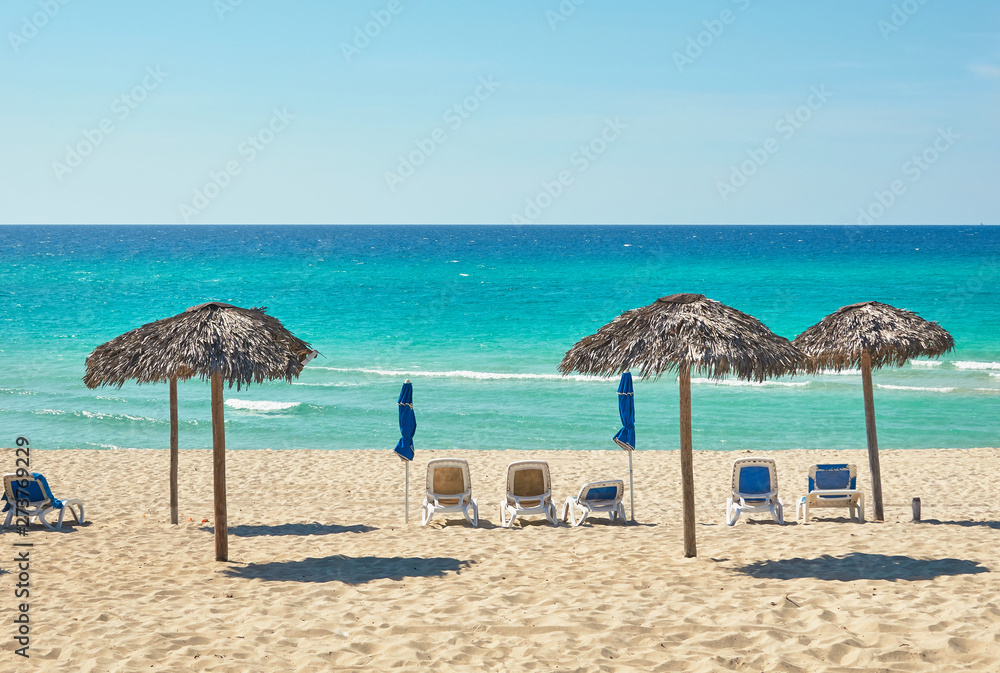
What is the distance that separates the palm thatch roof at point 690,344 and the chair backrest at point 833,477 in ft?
10.3

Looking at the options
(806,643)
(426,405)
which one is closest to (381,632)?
(806,643)

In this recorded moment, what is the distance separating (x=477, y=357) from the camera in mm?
30125

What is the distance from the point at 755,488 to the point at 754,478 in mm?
126

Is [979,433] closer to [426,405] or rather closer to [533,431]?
[533,431]

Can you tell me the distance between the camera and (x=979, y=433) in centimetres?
1797

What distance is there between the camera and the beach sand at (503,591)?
534 centimetres

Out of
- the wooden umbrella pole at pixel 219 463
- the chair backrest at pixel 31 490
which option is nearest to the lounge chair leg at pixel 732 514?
the wooden umbrella pole at pixel 219 463

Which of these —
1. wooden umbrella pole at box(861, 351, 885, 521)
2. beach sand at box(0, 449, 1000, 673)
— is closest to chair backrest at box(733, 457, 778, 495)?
beach sand at box(0, 449, 1000, 673)

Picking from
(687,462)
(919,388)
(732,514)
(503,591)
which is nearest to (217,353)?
(503,591)

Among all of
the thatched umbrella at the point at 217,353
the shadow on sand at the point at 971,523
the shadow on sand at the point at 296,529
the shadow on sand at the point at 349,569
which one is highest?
the thatched umbrella at the point at 217,353

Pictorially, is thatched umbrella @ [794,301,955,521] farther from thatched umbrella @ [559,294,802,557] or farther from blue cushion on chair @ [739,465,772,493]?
thatched umbrella @ [559,294,802,557]

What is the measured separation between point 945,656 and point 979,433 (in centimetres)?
1495

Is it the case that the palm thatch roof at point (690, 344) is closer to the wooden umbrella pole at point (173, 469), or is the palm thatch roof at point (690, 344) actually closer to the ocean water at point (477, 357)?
the wooden umbrella pole at point (173, 469)

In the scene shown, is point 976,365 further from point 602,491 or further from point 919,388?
point 602,491
